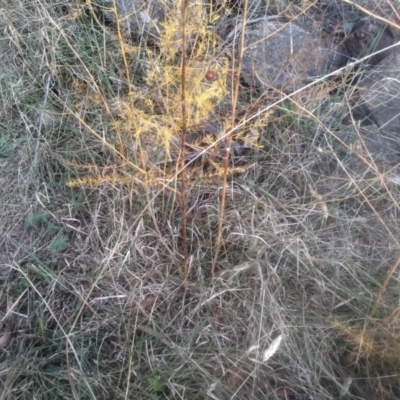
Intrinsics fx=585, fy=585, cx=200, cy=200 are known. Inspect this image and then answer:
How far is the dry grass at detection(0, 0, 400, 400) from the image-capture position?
4.65 feet

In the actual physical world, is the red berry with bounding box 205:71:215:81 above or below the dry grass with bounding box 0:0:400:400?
above

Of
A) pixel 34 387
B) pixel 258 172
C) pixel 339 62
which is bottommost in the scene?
pixel 34 387

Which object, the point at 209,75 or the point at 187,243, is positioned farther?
the point at 187,243

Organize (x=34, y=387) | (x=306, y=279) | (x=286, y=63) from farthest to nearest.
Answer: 1. (x=286, y=63)
2. (x=306, y=279)
3. (x=34, y=387)

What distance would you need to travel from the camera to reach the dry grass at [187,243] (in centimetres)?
142

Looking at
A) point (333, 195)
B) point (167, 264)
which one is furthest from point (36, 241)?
point (333, 195)

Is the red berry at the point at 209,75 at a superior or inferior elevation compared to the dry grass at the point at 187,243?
superior

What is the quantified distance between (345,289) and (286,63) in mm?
777

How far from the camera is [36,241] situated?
167 centimetres

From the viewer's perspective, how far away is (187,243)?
1.62 metres

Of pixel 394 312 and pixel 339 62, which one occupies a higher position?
pixel 339 62

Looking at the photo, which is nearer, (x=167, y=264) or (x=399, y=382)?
(x=399, y=382)

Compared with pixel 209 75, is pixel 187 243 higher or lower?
lower

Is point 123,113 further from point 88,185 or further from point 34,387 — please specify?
point 34,387
